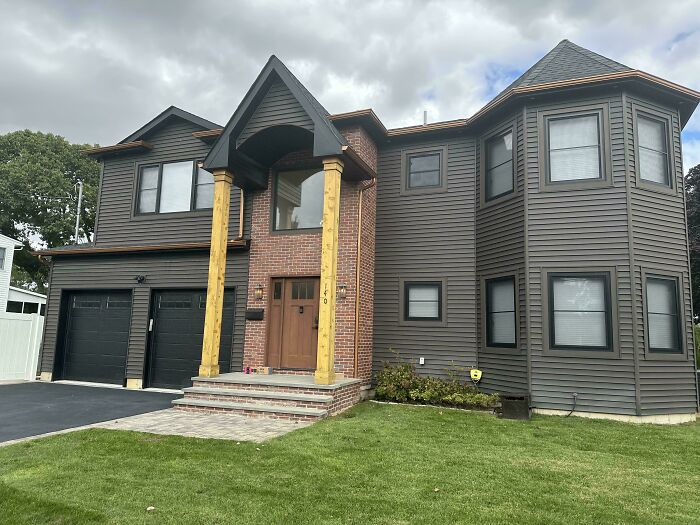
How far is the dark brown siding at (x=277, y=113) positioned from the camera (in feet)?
29.1

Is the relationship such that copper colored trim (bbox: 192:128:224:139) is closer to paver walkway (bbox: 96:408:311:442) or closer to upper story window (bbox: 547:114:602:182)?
paver walkway (bbox: 96:408:311:442)

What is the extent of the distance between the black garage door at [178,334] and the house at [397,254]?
5 centimetres

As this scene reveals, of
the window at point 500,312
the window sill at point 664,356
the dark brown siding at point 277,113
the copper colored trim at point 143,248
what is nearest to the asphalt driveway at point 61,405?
the copper colored trim at point 143,248

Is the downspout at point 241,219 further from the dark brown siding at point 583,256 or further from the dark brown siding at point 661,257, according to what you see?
the dark brown siding at point 661,257

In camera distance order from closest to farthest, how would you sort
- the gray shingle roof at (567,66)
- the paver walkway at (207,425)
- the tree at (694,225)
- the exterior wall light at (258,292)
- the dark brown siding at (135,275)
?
the paver walkway at (207,425) < the gray shingle roof at (567,66) < the exterior wall light at (258,292) < the dark brown siding at (135,275) < the tree at (694,225)

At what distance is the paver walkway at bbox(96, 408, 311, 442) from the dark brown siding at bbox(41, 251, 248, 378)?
2834mm

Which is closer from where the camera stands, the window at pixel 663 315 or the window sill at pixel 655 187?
the window at pixel 663 315

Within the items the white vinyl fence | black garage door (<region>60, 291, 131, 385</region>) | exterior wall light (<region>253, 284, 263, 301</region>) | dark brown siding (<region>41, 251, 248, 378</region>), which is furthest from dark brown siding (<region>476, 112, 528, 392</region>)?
the white vinyl fence

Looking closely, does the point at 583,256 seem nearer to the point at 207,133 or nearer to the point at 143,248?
the point at 207,133

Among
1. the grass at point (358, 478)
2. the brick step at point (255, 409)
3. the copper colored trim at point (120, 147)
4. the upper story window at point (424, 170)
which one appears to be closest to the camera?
the grass at point (358, 478)

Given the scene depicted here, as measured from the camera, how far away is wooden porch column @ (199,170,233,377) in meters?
8.83

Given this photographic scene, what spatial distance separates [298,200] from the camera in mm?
10477

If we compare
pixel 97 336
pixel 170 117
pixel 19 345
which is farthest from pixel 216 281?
pixel 19 345

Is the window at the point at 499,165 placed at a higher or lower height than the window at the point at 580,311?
higher
